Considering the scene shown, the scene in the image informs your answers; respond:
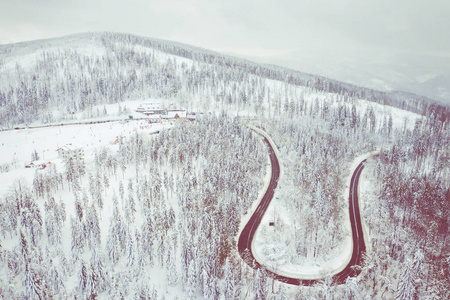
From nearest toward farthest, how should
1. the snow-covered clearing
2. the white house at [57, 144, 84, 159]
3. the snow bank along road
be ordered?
1. the snow bank along road
2. the snow-covered clearing
3. the white house at [57, 144, 84, 159]

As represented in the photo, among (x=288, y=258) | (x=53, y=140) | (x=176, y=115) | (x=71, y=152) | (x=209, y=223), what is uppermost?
(x=176, y=115)

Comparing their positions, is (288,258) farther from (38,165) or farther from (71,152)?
(38,165)

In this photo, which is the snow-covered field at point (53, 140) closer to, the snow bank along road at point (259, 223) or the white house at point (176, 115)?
the white house at point (176, 115)

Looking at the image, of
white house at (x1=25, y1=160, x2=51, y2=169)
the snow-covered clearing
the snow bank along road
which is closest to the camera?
the snow bank along road

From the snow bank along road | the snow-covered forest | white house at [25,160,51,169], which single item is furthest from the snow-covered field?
the snow bank along road

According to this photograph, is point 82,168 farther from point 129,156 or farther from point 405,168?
point 405,168

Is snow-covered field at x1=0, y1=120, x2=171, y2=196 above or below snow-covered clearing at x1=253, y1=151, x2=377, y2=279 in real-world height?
above

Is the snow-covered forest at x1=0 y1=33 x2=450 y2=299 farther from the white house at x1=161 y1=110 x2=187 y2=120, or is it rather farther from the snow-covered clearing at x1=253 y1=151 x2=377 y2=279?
the white house at x1=161 y1=110 x2=187 y2=120

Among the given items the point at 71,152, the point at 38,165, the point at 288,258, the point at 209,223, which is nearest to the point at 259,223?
the point at 288,258

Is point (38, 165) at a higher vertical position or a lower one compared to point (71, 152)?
lower
